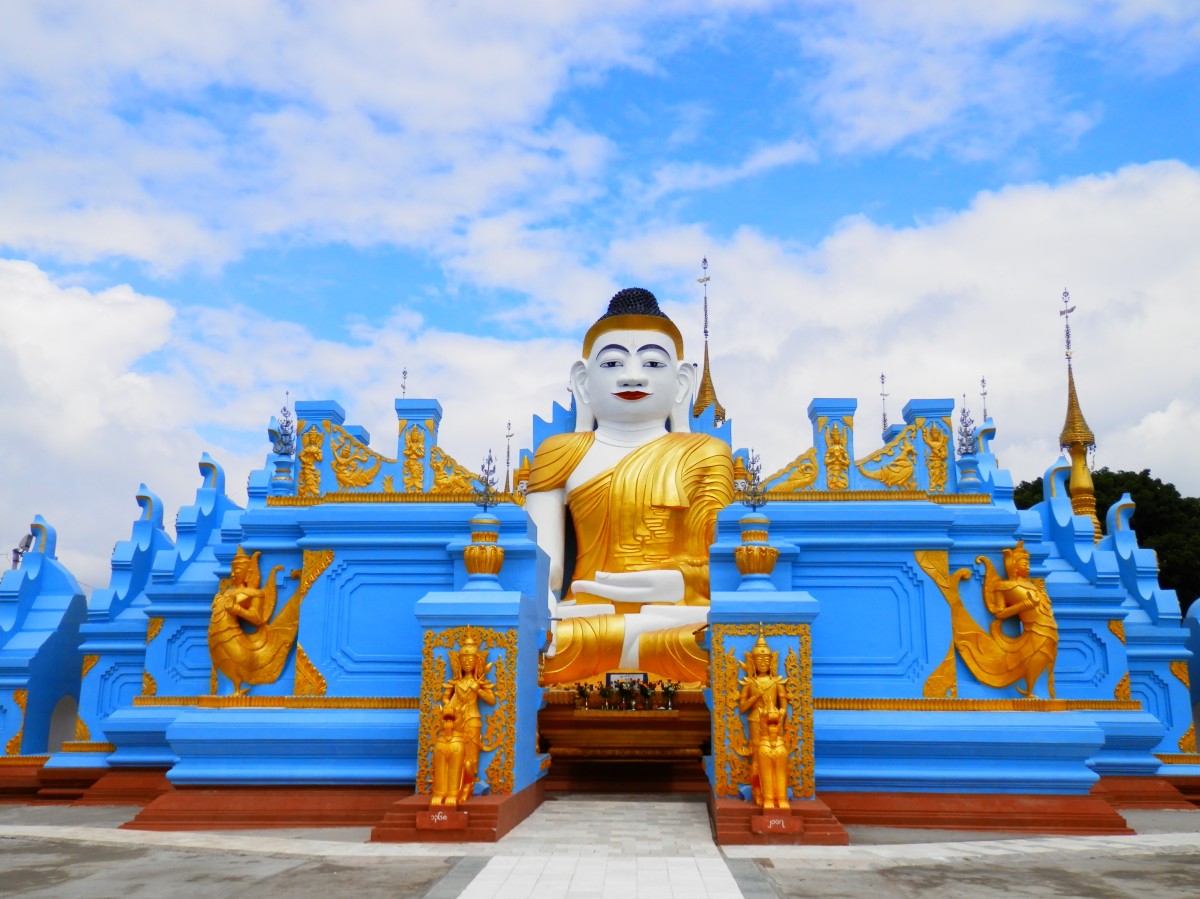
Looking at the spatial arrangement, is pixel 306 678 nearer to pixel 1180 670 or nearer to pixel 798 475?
pixel 798 475

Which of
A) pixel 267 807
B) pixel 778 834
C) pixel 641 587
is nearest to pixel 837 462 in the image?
pixel 641 587

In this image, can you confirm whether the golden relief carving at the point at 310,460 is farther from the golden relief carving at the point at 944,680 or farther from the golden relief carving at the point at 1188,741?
the golden relief carving at the point at 1188,741

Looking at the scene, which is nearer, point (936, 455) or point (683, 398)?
point (936, 455)

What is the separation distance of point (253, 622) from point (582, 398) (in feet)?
19.4

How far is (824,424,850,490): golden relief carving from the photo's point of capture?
12.7 m

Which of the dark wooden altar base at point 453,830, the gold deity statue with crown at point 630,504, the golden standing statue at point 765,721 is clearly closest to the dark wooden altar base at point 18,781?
the gold deity statue with crown at point 630,504

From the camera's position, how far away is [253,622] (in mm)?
12422

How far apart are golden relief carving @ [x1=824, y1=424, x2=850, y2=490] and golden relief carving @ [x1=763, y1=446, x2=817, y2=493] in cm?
16

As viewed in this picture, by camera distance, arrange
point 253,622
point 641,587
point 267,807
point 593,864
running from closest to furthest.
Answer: point 593,864 → point 267,807 → point 253,622 → point 641,587

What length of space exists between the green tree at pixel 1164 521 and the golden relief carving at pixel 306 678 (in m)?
20.7

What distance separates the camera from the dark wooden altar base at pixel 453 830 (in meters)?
8.85

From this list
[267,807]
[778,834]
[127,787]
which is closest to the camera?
[778,834]

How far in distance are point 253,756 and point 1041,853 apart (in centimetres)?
743

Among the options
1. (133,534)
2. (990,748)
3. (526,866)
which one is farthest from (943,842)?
(133,534)
